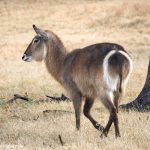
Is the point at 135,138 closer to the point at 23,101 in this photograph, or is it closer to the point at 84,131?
the point at 84,131

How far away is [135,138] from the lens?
26.6ft

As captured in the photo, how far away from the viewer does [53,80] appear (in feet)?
54.4

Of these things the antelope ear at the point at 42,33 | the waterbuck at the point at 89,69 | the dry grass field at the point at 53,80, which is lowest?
the dry grass field at the point at 53,80

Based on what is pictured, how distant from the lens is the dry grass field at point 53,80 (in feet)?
27.1

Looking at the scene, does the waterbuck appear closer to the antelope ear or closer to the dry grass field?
the antelope ear

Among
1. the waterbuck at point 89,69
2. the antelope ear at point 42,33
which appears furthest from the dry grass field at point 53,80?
the antelope ear at point 42,33

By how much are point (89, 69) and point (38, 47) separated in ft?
5.13

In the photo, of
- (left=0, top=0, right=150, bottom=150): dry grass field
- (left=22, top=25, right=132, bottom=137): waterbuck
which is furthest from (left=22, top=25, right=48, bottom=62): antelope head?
(left=0, top=0, right=150, bottom=150): dry grass field

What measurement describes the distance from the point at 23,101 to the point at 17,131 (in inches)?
144

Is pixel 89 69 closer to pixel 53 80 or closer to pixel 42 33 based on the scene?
pixel 42 33

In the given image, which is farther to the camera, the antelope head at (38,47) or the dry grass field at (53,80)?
the antelope head at (38,47)

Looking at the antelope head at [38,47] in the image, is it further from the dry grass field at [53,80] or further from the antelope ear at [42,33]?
the dry grass field at [53,80]

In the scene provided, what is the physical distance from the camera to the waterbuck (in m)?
8.21

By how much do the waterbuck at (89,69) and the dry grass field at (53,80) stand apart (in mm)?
534
